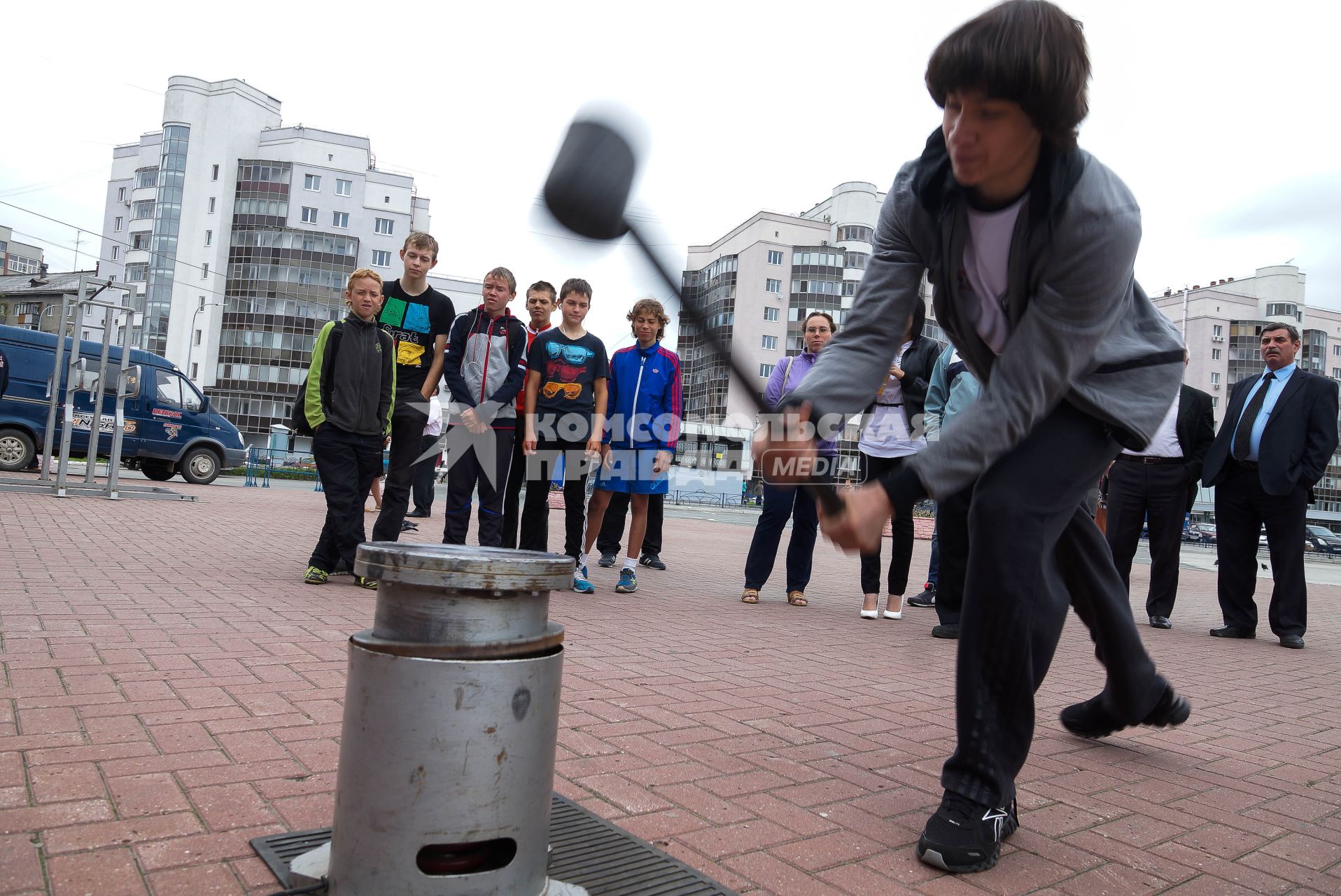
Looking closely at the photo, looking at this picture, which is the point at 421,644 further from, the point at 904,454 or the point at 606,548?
the point at 606,548

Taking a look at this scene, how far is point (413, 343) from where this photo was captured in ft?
21.8

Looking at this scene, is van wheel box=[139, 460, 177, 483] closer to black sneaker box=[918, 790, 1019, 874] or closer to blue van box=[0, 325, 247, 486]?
blue van box=[0, 325, 247, 486]

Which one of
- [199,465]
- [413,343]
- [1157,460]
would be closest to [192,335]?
[199,465]

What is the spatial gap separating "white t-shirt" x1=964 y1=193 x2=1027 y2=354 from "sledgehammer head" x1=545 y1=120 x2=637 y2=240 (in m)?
0.95

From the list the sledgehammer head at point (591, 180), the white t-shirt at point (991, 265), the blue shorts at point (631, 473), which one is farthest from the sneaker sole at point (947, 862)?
the blue shorts at point (631, 473)

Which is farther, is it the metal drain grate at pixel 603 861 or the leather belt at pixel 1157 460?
the leather belt at pixel 1157 460

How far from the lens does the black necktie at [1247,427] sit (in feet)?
22.6

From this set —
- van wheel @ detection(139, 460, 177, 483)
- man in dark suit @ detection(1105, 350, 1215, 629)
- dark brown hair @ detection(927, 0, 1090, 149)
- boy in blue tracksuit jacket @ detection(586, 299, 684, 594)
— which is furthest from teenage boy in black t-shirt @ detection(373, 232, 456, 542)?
van wheel @ detection(139, 460, 177, 483)

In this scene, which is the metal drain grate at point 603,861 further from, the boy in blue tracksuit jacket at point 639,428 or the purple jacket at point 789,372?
the boy in blue tracksuit jacket at point 639,428

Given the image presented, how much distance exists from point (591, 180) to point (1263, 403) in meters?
6.80

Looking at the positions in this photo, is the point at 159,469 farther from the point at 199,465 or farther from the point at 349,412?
the point at 349,412

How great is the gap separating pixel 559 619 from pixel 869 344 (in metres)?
3.18

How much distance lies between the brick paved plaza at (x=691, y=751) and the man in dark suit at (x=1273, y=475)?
1.10 meters

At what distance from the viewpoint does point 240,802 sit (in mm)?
2279
